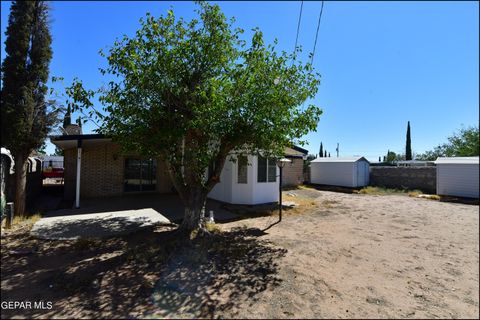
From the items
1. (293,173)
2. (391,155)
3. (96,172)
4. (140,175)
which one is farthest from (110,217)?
(293,173)

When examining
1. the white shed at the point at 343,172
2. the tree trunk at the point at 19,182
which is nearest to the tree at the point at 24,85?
the tree trunk at the point at 19,182

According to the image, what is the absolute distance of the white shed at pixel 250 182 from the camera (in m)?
10.9

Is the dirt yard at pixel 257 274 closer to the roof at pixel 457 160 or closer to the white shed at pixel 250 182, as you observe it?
the roof at pixel 457 160

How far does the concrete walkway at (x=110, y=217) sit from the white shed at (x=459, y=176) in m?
6.42

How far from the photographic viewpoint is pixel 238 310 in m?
3.27

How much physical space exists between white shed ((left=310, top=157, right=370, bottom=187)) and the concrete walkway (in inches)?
466

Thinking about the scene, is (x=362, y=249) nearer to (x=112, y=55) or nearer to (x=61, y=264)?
(x=61, y=264)

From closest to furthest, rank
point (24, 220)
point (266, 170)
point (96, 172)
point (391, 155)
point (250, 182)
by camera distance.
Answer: point (391, 155) < point (24, 220) < point (250, 182) < point (266, 170) < point (96, 172)

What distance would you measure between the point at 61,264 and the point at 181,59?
4.38 metres

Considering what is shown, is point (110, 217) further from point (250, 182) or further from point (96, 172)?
point (250, 182)

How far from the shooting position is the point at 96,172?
11.9 metres

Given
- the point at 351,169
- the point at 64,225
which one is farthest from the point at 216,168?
the point at 351,169

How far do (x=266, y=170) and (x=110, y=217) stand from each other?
20.3 ft

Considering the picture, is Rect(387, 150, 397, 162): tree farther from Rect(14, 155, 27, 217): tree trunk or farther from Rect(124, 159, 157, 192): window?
Rect(124, 159, 157, 192): window
